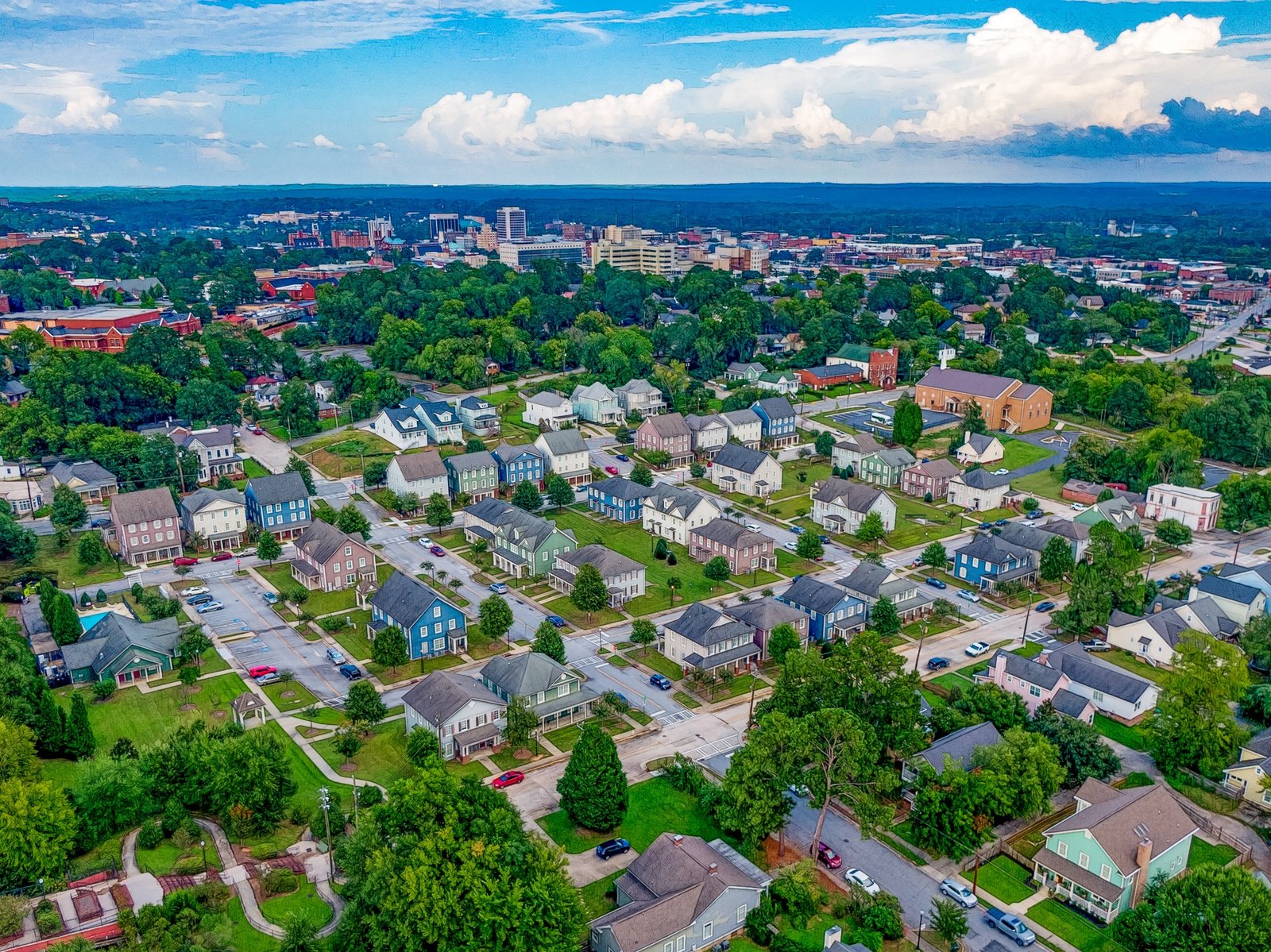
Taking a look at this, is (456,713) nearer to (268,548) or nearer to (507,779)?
(507,779)

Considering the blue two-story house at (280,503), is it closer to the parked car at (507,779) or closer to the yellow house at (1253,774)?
the parked car at (507,779)

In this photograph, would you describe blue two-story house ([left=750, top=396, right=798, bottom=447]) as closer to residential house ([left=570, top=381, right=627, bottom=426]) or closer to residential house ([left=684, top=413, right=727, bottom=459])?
residential house ([left=684, top=413, right=727, bottom=459])

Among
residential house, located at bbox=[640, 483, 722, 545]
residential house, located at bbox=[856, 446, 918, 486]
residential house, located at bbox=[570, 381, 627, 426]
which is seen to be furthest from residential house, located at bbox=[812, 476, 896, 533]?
residential house, located at bbox=[570, 381, 627, 426]

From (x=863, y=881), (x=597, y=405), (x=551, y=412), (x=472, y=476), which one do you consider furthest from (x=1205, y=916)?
(x=597, y=405)

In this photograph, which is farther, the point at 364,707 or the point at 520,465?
the point at 520,465

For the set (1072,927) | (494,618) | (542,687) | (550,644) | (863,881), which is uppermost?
(550,644)

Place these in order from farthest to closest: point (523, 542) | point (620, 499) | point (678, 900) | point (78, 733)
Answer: point (620, 499), point (523, 542), point (78, 733), point (678, 900)
